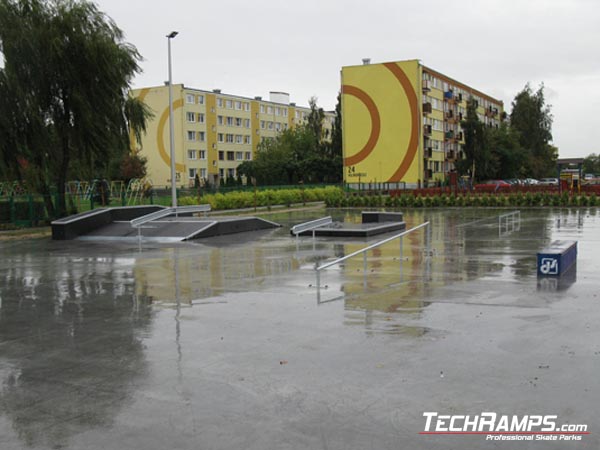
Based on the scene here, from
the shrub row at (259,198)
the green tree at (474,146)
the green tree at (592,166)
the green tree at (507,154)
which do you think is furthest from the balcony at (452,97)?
the green tree at (592,166)

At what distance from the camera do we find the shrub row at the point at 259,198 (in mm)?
42487

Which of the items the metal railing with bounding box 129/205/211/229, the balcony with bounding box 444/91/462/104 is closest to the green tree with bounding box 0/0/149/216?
the metal railing with bounding box 129/205/211/229

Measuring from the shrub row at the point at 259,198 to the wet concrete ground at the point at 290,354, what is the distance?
28.1 m

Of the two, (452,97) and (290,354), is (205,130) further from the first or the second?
(290,354)

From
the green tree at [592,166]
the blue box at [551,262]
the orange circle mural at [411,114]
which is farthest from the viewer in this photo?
the green tree at [592,166]

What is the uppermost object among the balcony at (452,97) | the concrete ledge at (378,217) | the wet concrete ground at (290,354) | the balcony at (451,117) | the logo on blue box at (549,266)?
the balcony at (452,97)

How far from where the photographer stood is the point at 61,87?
1099 inches

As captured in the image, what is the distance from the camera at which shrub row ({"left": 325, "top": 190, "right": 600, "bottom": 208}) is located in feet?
130

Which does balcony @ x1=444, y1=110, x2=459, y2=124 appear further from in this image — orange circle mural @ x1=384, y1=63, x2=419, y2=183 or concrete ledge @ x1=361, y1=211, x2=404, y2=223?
concrete ledge @ x1=361, y1=211, x2=404, y2=223

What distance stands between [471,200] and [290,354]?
1445 inches

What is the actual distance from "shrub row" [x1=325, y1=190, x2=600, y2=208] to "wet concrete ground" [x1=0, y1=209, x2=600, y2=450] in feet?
88.7

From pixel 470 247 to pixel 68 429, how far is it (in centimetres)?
1455

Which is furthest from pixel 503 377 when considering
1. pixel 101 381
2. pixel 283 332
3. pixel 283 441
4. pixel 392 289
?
pixel 392 289

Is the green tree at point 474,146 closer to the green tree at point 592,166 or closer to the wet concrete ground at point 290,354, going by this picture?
the wet concrete ground at point 290,354
